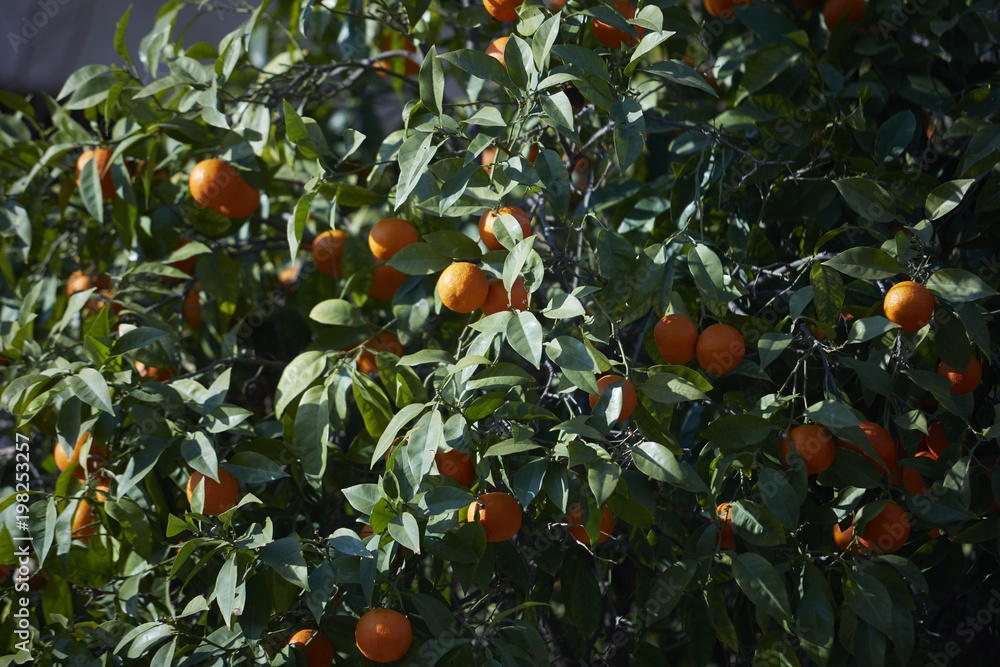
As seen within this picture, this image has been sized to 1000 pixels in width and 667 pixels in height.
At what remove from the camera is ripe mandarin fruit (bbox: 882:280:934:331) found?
758mm

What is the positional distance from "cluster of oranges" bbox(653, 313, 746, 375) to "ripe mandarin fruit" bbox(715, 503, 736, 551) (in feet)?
0.56

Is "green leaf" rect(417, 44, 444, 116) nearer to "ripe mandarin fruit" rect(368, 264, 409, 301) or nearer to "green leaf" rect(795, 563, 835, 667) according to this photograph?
"ripe mandarin fruit" rect(368, 264, 409, 301)

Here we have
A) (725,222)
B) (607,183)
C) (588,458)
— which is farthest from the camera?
(607,183)

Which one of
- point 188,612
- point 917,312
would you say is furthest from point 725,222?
point 188,612

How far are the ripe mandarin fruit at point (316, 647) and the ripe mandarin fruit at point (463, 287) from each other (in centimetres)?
44

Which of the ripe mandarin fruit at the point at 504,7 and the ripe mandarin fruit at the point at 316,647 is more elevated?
the ripe mandarin fruit at the point at 504,7

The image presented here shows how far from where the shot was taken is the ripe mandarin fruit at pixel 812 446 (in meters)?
0.78

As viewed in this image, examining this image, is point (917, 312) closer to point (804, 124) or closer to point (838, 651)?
point (804, 124)

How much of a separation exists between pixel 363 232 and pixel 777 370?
853 millimetres

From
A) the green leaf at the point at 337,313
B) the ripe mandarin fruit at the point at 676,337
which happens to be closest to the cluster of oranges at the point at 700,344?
the ripe mandarin fruit at the point at 676,337

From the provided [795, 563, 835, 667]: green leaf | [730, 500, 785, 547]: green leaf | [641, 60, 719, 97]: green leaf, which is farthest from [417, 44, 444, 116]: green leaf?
[795, 563, 835, 667]: green leaf

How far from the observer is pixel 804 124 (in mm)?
953

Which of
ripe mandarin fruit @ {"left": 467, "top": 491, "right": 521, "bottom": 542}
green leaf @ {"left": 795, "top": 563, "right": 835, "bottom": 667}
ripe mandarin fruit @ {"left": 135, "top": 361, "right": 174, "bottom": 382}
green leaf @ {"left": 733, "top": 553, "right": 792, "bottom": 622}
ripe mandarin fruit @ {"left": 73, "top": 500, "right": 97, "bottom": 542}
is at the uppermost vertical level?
ripe mandarin fruit @ {"left": 467, "top": 491, "right": 521, "bottom": 542}

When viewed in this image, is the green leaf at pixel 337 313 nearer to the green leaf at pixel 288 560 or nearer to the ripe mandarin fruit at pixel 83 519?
the green leaf at pixel 288 560
